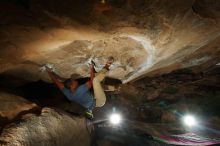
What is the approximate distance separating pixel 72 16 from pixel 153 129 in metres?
5.13

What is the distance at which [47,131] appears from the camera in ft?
13.4

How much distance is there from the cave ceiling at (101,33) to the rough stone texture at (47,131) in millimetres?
1389

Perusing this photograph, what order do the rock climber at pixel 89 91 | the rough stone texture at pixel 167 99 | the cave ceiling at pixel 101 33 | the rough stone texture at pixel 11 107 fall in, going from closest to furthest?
the cave ceiling at pixel 101 33 < the rough stone texture at pixel 11 107 < the rock climber at pixel 89 91 < the rough stone texture at pixel 167 99

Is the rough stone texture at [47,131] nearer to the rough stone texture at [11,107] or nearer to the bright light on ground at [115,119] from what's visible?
the rough stone texture at [11,107]

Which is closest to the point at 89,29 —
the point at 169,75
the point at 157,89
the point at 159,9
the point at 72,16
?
the point at 72,16

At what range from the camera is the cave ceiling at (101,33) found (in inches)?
136

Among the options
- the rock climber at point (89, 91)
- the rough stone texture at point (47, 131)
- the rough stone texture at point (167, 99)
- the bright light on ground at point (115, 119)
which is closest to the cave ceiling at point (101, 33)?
the rock climber at point (89, 91)

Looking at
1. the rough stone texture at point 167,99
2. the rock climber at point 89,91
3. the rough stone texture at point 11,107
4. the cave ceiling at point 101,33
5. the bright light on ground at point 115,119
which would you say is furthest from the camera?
the rough stone texture at point 167,99

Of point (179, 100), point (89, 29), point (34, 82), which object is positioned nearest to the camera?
point (89, 29)

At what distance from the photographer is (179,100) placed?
10711 millimetres

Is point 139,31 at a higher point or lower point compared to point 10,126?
higher

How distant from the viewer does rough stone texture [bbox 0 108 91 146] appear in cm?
347

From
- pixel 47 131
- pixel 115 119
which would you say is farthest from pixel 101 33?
pixel 115 119

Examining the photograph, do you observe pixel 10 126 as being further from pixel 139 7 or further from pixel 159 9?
pixel 159 9
